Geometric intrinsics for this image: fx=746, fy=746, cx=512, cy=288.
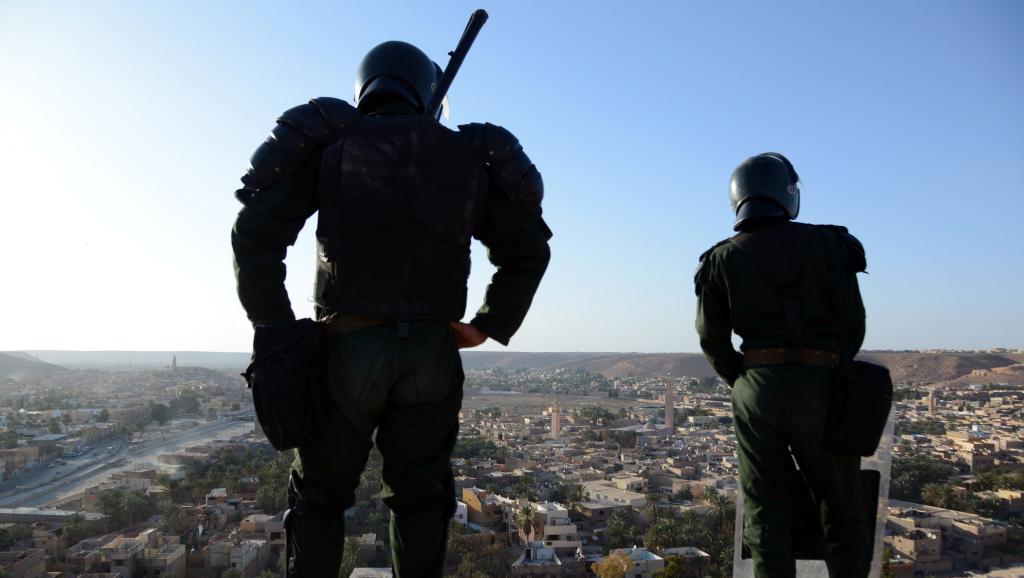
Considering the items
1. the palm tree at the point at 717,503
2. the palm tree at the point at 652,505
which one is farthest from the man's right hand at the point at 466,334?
the palm tree at the point at 652,505

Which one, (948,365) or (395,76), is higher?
(395,76)

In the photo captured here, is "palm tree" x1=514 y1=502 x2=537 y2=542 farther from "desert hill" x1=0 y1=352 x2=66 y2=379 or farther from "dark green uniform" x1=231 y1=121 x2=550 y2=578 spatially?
"desert hill" x1=0 y1=352 x2=66 y2=379

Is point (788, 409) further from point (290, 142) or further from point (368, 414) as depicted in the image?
point (290, 142)

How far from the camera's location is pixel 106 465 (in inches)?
1427

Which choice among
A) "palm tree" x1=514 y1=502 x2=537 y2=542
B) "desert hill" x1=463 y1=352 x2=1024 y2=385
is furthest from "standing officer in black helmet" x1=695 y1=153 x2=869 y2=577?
"desert hill" x1=463 y1=352 x2=1024 y2=385

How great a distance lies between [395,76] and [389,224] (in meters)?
0.54

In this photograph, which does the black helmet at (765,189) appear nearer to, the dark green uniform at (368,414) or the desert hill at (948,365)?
the dark green uniform at (368,414)

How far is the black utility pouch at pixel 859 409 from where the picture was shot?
2.45 metres

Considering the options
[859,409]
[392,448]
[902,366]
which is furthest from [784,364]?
[902,366]

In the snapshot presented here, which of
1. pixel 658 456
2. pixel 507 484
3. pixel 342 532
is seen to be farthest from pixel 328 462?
pixel 658 456

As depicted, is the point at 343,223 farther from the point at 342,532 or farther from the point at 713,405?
the point at 713,405

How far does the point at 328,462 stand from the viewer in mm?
2037

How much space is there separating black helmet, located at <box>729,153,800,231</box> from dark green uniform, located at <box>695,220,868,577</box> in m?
0.10

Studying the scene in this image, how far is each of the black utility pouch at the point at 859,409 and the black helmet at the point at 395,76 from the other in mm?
1687
